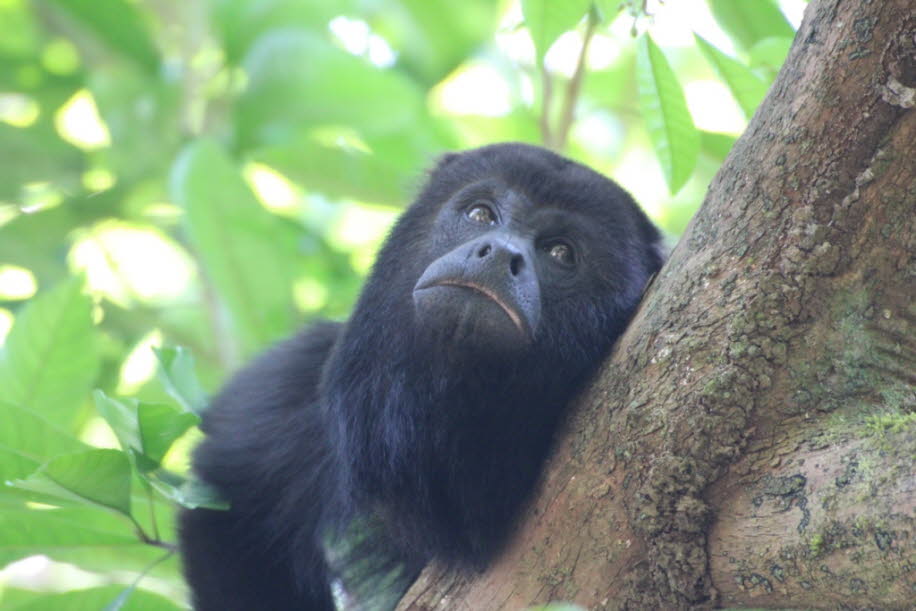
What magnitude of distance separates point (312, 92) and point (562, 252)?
1.52 metres

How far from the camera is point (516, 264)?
73.0 inches

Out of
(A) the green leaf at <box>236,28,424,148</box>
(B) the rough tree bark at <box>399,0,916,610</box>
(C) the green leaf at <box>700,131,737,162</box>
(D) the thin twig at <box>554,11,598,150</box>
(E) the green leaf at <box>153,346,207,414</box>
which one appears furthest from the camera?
(A) the green leaf at <box>236,28,424,148</box>

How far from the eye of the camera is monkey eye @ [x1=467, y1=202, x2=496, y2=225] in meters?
2.12

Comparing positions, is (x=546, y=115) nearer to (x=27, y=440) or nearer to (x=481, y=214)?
(x=481, y=214)

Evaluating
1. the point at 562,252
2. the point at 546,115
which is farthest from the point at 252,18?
the point at 562,252

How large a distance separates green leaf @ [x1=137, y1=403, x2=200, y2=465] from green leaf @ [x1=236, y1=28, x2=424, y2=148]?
163 cm

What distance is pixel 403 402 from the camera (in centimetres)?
200

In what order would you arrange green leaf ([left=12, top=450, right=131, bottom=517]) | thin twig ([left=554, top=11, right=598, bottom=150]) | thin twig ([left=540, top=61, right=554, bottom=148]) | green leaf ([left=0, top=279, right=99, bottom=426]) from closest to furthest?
green leaf ([left=12, top=450, right=131, bottom=517]) < green leaf ([left=0, top=279, right=99, bottom=426]) < thin twig ([left=554, top=11, right=598, bottom=150]) < thin twig ([left=540, top=61, right=554, bottom=148])

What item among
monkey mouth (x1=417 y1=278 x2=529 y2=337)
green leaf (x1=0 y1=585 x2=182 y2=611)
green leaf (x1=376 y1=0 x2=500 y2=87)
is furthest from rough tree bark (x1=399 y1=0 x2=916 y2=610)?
green leaf (x1=376 y1=0 x2=500 y2=87)

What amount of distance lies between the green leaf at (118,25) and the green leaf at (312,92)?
14.5 inches

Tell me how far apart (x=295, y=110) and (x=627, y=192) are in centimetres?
142

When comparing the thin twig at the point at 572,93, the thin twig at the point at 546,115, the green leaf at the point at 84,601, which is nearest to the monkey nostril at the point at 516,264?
the thin twig at the point at 572,93

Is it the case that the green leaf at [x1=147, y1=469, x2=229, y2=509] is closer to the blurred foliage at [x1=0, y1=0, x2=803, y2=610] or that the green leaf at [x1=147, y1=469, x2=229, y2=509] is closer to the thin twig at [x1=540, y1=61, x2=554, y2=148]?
the blurred foliage at [x1=0, y1=0, x2=803, y2=610]

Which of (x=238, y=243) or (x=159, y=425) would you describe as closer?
(x=159, y=425)
